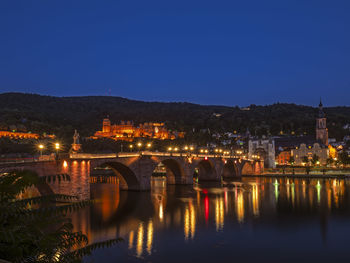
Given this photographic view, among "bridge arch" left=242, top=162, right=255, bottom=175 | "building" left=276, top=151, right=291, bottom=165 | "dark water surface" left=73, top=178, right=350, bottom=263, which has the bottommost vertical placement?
"dark water surface" left=73, top=178, right=350, bottom=263

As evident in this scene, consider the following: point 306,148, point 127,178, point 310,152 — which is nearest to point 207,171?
point 127,178

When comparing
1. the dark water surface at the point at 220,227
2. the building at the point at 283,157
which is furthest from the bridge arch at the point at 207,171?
the building at the point at 283,157

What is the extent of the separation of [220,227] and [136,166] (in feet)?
77.7

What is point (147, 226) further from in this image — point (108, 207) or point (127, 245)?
point (108, 207)

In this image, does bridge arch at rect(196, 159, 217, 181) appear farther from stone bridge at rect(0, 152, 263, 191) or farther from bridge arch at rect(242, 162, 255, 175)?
bridge arch at rect(242, 162, 255, 175)

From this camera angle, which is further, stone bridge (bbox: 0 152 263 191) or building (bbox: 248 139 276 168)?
building (bbox: 248 139 276 168)

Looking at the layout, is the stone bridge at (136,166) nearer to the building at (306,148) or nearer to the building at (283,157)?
the building at (306,148)

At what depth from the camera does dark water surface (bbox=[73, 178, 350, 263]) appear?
23.1 metres

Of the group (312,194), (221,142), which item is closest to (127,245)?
(312,194)

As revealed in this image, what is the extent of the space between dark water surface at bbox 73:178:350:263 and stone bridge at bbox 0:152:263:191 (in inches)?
149

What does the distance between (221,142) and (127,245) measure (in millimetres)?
149922

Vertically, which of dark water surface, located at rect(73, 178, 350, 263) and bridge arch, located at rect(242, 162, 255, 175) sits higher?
bridge arch, located at rect(242, 162, 255, 175)

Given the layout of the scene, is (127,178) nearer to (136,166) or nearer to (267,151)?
(136,166)

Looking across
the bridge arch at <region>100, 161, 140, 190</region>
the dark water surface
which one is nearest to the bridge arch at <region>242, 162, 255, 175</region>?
the dark water surface
